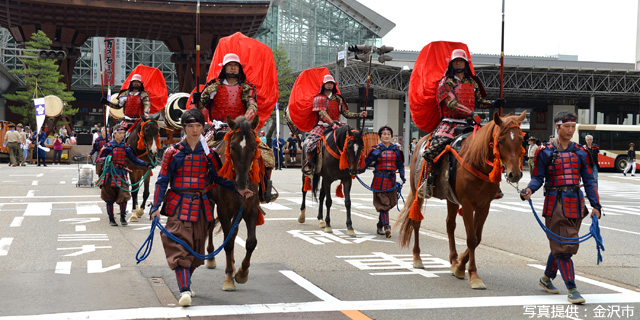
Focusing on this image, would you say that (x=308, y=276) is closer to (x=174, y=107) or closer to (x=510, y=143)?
(x=510, y=143)

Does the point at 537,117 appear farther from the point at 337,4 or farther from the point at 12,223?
the point at 12,223

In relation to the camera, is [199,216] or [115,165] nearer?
[199,216]

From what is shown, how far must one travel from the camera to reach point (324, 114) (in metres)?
13.6

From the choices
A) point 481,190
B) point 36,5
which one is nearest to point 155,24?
point 36,5

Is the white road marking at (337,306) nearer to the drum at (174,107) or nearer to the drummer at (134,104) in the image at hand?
the drummer at (134,104)

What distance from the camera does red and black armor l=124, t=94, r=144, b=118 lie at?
14320 millimetres

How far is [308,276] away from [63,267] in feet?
10.4

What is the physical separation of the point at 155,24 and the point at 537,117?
35.4 m

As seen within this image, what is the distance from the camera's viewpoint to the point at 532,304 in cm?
687

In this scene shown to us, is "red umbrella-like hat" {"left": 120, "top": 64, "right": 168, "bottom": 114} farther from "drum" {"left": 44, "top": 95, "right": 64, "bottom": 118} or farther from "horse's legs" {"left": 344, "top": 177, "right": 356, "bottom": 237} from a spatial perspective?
"drum" {"left": 44, "top": 95, "right": 64, "bottom": 118}

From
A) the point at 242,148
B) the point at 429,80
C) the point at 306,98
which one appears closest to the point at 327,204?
the point at 306,98

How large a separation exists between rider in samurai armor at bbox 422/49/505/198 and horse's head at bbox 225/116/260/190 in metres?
2.79

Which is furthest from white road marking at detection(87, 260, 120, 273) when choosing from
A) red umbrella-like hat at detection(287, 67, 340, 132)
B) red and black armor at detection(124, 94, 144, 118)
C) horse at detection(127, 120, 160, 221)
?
red umbrella-like hat at detection(287, 67, 340, 132)

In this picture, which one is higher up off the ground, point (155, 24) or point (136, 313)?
point (155, 24)
